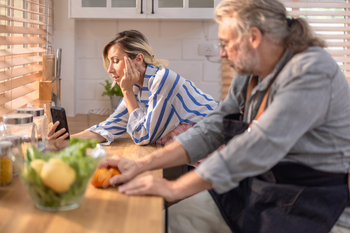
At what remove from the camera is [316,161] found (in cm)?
105

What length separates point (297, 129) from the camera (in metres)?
0.95

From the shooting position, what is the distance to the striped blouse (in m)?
1.62

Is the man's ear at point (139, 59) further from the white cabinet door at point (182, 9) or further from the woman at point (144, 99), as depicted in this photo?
the white cabinet door at point (182, 9)

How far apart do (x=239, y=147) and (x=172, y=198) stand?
206 mm

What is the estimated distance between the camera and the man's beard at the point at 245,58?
3.50 ft

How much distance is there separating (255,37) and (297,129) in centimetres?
28

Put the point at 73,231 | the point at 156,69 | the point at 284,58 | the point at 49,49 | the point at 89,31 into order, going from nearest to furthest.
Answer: the point at 73,231 < the point at 284,58 < the point at 156,69 < the point at 49,49 < the point at 89,31

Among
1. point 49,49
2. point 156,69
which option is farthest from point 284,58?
point 49,49

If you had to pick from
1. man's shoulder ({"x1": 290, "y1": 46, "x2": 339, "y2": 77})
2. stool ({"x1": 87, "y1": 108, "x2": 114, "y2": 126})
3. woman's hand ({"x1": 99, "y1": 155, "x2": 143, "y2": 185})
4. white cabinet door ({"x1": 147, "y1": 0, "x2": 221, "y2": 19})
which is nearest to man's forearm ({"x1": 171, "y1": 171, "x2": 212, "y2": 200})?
woman's hand ({"x1": 99, "y1": 155, "x2": 143, "y2": 185})

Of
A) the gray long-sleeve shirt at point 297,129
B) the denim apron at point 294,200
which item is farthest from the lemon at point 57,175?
the denim apron at point 294,200

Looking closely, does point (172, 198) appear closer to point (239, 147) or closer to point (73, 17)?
point (239, 147)

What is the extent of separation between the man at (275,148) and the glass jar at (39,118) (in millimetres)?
395

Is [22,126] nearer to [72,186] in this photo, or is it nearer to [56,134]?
[56,134]

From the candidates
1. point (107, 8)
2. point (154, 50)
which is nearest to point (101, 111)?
point (154, 50)
